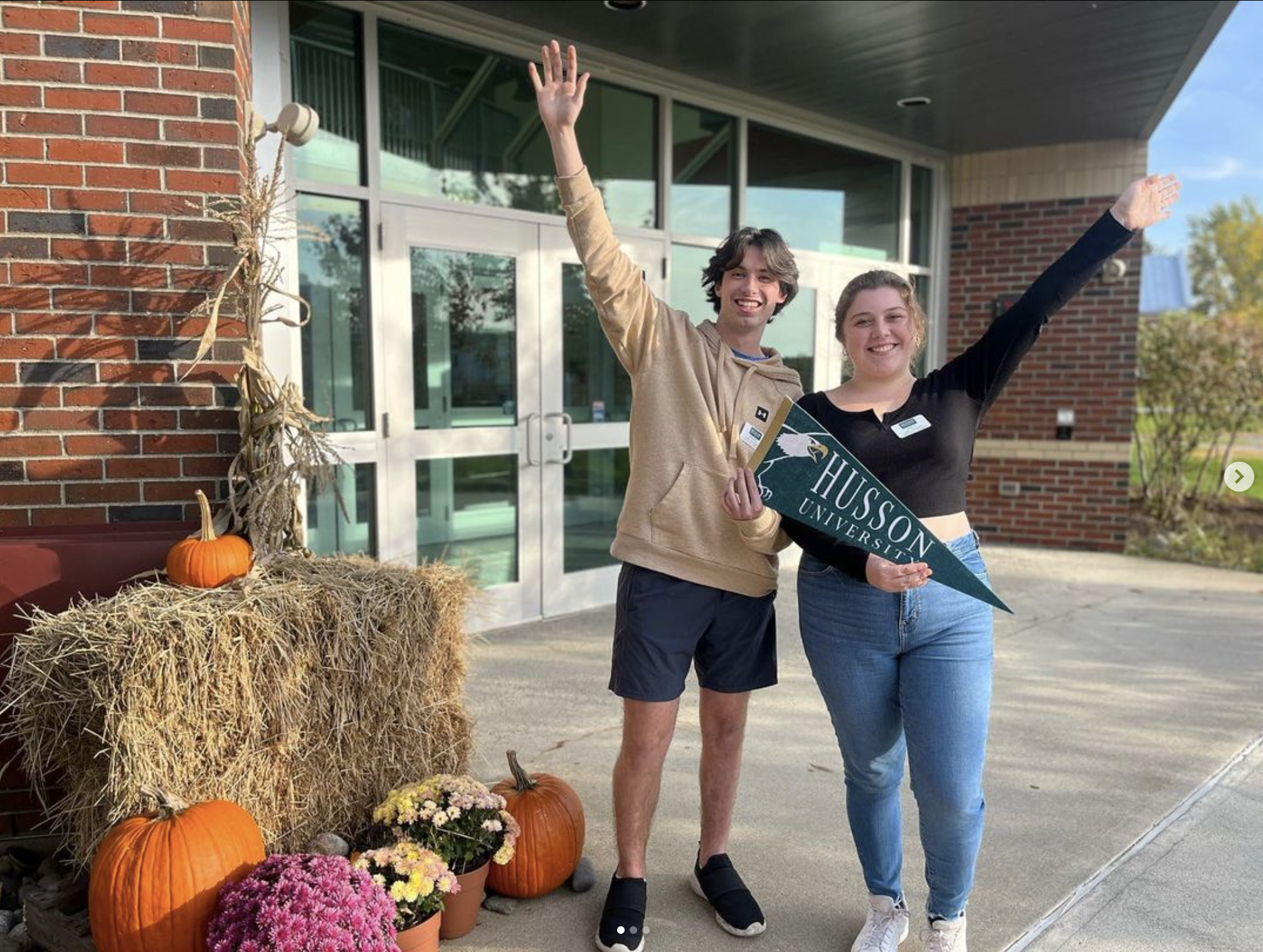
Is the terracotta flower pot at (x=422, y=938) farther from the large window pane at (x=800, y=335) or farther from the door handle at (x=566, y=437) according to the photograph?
the large window pane at (x=800, y=335)

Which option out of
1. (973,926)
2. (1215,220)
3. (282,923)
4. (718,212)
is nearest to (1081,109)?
(718,212)

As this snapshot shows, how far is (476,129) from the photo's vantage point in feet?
16.4

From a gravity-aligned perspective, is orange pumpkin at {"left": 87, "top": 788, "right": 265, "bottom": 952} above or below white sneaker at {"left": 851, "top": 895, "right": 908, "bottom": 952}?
above

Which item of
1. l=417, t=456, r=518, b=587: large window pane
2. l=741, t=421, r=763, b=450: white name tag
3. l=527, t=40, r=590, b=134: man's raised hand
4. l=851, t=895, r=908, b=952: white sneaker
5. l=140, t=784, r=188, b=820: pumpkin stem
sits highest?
l=527, t=40, r=590, b=134: man's raised hand

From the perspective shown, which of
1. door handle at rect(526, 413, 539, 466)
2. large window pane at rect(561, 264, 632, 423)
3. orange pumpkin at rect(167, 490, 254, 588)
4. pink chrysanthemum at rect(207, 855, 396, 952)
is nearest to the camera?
pink chrysanthemum at rect(207, 855, 396, 952)

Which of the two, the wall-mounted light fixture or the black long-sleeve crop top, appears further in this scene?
the wall-mounted light fixture

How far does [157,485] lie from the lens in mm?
2742

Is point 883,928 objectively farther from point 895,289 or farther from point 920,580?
point 895,289

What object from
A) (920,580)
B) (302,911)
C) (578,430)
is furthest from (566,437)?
(302,911)

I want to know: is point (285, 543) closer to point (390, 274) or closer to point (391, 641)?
point (391, 641)

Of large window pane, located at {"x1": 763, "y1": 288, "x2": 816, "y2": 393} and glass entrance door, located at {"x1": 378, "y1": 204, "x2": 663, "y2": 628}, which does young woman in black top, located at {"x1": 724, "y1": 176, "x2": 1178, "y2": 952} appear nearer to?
glass entrance door, located at {"x1": 378, "y1": 204, "x2": 663, "y2": 628}

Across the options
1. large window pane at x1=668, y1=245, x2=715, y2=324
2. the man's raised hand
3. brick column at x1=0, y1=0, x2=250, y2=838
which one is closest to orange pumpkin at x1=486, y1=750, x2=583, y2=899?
brick column at x1=0, y1=0, x2=250, y2=838

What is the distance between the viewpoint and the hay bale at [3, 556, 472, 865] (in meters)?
2.09

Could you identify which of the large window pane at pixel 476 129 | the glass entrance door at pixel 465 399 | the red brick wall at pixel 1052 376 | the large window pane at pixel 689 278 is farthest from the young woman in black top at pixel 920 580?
the red brick wall at pixel 1052 376
